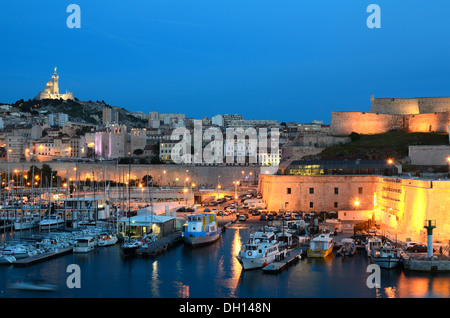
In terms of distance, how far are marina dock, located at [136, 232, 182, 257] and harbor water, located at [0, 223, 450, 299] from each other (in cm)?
28

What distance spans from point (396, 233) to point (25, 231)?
1779cm

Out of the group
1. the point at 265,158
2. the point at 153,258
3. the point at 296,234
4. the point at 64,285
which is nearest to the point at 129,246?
the point at 153,258

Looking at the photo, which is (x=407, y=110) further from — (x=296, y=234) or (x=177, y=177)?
(x=296, y=234)

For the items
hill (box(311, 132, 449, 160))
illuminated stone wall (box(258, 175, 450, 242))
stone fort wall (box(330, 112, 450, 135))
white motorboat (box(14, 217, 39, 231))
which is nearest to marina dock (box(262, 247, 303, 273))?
illuminated stone wall (box(258, 175, 450, 242))

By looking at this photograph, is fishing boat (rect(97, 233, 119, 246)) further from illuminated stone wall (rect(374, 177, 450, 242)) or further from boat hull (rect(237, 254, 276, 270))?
illuminated stone wall (rect(374, 177, 450, 242))

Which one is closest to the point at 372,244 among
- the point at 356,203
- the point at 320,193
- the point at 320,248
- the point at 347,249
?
the point at 347,249

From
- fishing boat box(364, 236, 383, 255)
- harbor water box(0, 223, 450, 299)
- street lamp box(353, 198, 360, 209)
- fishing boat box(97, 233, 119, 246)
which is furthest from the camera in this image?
street lamp box(353, 198, 360, 209)

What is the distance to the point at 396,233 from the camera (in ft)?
79.3

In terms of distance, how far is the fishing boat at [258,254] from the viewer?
19.6 metres

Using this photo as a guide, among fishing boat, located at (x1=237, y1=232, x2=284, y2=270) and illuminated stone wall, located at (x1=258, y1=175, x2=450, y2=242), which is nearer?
fishing boat, located at (x1=237, y1=232, x2=284, y2=270)

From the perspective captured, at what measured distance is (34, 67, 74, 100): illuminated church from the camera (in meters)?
111

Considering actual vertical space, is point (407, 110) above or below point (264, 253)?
above

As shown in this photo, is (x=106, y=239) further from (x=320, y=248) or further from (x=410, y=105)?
(x=410, y=105)
